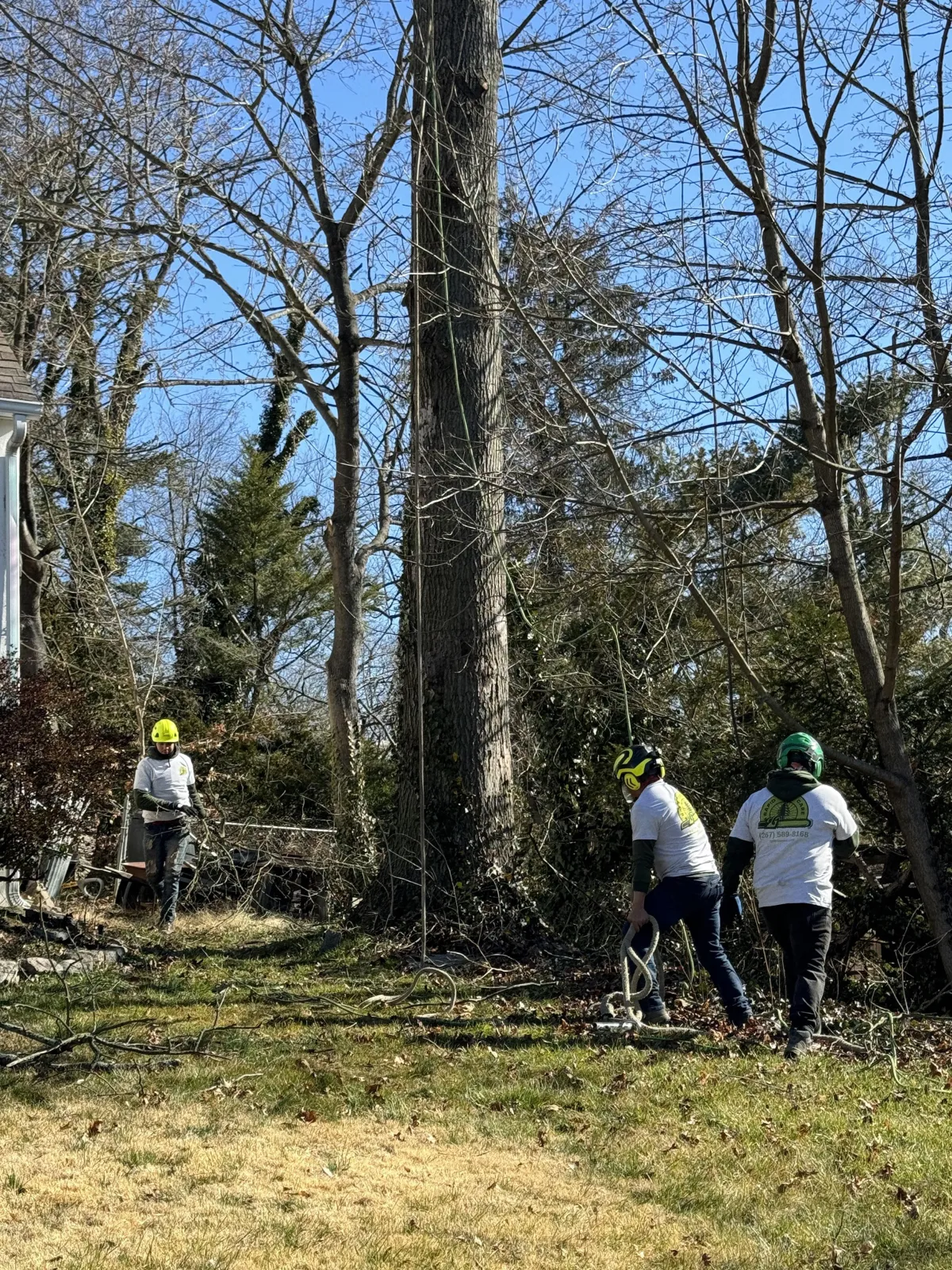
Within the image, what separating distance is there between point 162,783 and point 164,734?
0.46 m

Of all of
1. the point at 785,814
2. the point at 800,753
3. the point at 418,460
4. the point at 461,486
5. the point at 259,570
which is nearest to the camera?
the point at 785,814

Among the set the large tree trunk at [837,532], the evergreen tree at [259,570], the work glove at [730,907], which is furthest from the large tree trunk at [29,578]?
the work glove at [730,907]

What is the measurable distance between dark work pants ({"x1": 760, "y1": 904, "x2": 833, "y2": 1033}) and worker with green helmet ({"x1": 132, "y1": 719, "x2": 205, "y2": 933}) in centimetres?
599

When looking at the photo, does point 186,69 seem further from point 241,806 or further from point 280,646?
point 280,646

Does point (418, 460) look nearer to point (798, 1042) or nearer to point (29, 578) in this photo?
point (798, 1042)

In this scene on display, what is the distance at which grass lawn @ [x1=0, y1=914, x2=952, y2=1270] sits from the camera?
438cm

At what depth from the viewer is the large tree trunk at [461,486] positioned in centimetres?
1064

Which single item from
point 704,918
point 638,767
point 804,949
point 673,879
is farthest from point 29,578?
point 804,949

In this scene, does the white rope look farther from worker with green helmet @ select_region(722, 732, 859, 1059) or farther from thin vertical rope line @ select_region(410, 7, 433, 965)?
thin vertical rope line @ select_region(410, 7, 433, 965)

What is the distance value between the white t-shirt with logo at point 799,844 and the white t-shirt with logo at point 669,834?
0.35 metres

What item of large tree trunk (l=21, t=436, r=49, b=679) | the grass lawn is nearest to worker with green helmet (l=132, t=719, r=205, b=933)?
the grass lawn

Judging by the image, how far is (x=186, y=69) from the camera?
1301cm

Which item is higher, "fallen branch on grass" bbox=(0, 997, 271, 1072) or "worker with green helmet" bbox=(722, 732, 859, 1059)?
"worker with green helmet" bbox=(722, 732, 859, 1059)

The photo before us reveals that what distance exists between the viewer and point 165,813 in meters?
11.7
